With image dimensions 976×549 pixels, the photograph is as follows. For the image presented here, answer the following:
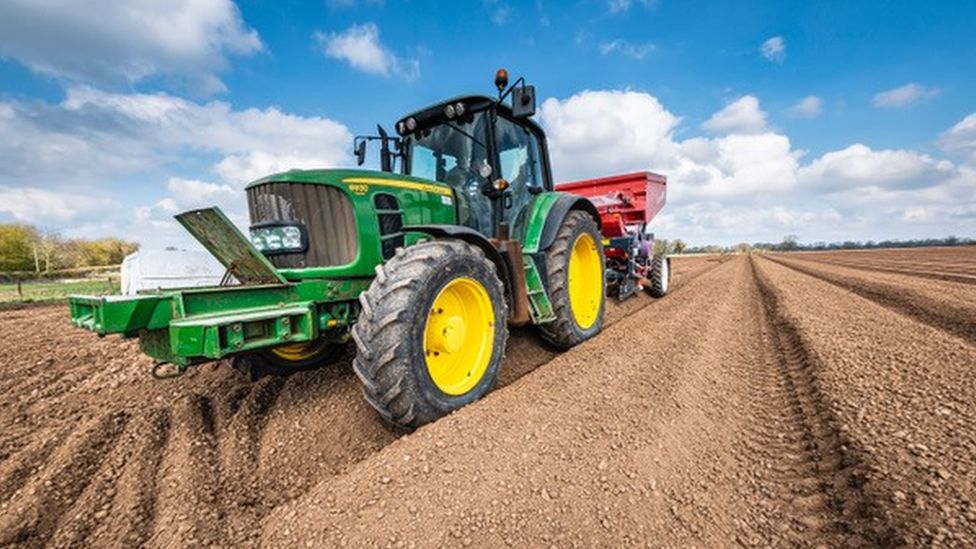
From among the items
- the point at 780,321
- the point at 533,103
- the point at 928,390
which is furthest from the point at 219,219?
the point at 780,321

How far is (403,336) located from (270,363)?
1.83 metres

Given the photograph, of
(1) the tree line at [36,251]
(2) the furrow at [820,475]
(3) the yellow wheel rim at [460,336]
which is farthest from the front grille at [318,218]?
(1) the tree line at [36,251]

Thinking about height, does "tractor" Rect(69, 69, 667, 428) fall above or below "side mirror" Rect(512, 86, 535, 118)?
below

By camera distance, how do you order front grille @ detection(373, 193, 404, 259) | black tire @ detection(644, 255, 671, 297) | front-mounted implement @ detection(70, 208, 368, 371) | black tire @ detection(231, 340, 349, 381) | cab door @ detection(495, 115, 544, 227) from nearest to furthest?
front-mounted implement @ detection(70, 208, 368, 371)
front grille @ detection(373, 193, 404, 259)
black tire @ detection(231, 340, 349, 381)
cab door @ detection(495, 115, 544, 227)
black tire @ detection(644, 255, 671, 297)

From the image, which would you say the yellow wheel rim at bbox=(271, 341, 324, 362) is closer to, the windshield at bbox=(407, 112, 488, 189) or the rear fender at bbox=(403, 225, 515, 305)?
the rear fender at bbox=(403, 225, 515, 305)

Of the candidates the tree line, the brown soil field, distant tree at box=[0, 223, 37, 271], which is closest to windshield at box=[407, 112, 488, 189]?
the brown soil field

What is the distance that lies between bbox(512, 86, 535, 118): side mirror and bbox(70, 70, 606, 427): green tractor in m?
0.01

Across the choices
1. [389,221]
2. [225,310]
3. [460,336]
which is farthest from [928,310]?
[225,310]

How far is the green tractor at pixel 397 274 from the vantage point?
252cm

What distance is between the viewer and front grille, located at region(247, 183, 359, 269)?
3.14 metres

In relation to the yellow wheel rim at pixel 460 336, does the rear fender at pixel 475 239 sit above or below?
above

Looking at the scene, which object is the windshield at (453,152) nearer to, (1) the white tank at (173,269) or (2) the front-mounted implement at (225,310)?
(2) the front-mounted implement at (225,310)

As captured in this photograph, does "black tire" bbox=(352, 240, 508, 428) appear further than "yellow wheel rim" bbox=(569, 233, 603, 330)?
No

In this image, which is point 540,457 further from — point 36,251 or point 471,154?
point 36,251
